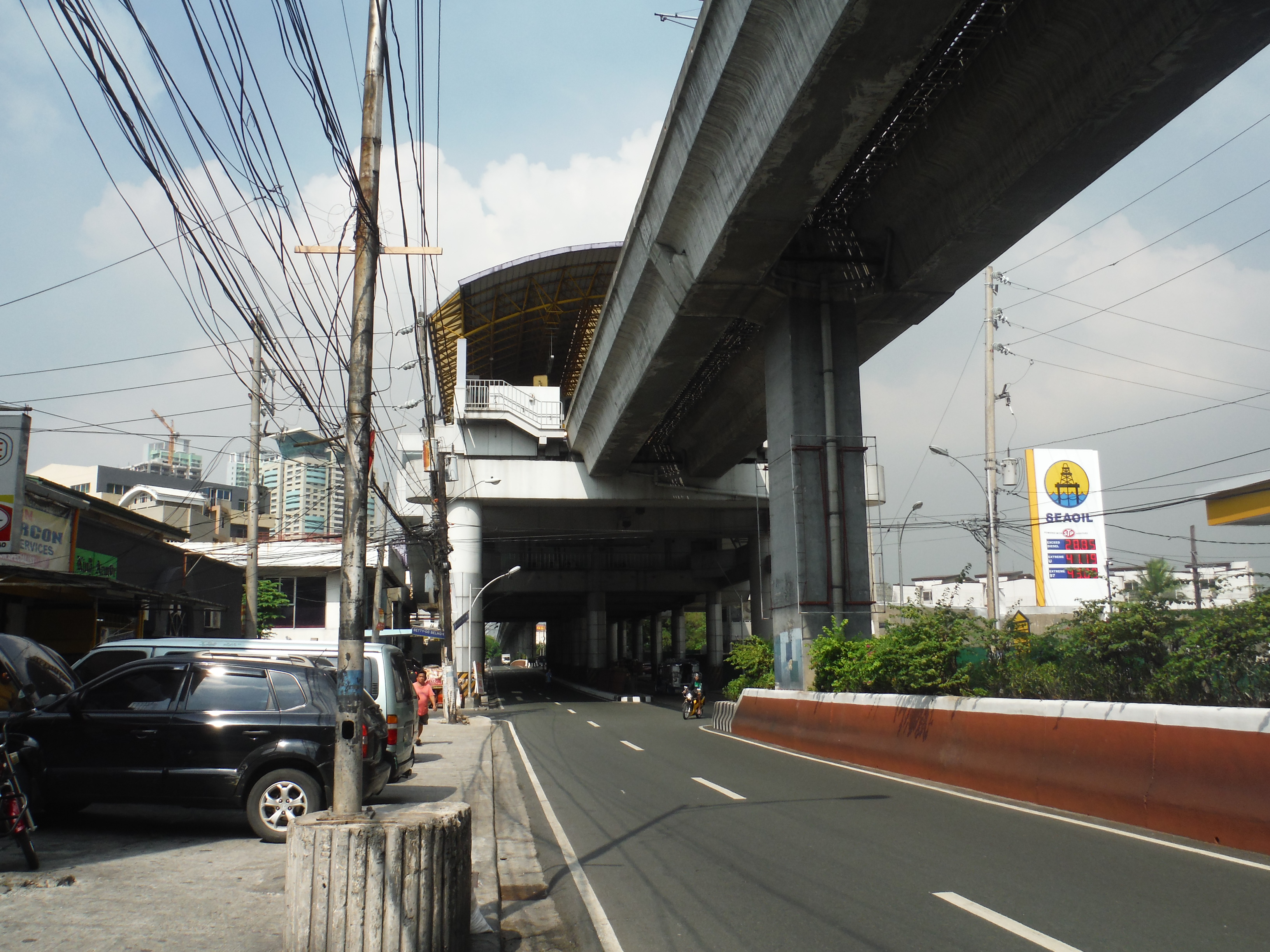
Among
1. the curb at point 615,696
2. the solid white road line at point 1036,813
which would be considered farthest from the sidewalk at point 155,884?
the curb at point 615,696

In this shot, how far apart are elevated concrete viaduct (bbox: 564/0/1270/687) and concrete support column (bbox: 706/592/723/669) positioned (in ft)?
127

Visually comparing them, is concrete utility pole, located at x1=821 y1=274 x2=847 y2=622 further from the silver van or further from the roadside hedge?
the silver van

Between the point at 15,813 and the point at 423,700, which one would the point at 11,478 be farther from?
the point at 15,813

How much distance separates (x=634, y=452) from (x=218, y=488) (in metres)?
64.0

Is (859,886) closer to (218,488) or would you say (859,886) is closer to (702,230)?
(702,230)

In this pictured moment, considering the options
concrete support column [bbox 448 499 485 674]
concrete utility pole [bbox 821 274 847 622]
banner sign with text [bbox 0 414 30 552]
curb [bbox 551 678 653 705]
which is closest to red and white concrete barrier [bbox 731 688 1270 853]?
concrete utility pole [bbox 821 274 847 622]

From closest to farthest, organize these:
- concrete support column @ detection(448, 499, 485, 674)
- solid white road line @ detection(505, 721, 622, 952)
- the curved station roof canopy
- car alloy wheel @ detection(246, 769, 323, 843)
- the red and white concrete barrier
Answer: solid white road line @ detection(505, 721, 622, 952)
the red and white concrete barrier
car alloy wheel @ detection(246, 769, 323, 843)
concrete support column @ detection(448, 499, 485, 674)
the curved station roof canopy

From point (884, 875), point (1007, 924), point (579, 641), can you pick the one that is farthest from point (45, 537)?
point (579, 641)

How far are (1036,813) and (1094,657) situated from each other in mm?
2203

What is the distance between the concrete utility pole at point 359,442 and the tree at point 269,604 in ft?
128

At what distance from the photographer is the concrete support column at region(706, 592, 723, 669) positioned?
6384 centimetres

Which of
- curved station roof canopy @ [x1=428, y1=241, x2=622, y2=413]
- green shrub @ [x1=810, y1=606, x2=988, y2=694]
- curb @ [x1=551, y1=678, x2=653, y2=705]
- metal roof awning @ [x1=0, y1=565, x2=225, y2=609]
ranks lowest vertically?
curb @ [x1=551, y1=678, x2=653, y2=705]

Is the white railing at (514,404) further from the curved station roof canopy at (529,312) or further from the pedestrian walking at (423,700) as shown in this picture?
the pedestrian walking at (423,700)

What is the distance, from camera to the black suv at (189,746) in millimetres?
8953
